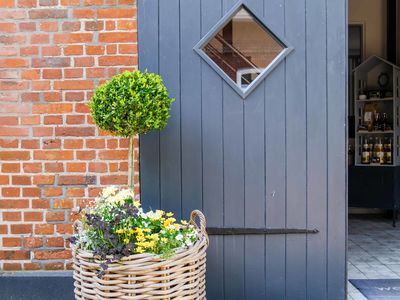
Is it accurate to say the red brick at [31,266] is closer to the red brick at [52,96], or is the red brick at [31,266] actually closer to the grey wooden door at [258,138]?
the grey wooden door at [258,138]

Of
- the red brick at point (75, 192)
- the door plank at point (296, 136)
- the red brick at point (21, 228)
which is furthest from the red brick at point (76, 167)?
the door plank at point (296, 136)

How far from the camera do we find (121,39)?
10.5 ft

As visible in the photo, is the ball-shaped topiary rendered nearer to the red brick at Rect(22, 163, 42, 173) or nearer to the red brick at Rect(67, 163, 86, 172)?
the red brick at Rect(67, 163, 86, 172)

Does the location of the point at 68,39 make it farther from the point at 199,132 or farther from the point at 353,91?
the point at 353,91

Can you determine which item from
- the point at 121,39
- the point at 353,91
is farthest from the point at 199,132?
the point at 353,91

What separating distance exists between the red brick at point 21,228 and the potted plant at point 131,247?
0.86 meters

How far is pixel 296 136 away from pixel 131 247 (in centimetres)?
150

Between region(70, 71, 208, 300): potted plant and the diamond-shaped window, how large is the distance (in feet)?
2.71

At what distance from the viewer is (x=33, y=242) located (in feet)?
10.7

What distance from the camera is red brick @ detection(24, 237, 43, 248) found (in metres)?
3.25

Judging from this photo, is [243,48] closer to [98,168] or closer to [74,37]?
[74,37]

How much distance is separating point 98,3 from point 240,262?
75.8 inches

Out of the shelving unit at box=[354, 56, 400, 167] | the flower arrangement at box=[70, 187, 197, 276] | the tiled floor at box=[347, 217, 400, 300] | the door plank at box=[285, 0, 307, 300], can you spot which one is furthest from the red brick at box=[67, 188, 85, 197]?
the shelving unit at box=[354, 56, 400, 167]

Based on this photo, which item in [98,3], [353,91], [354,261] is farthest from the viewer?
[353,91]
